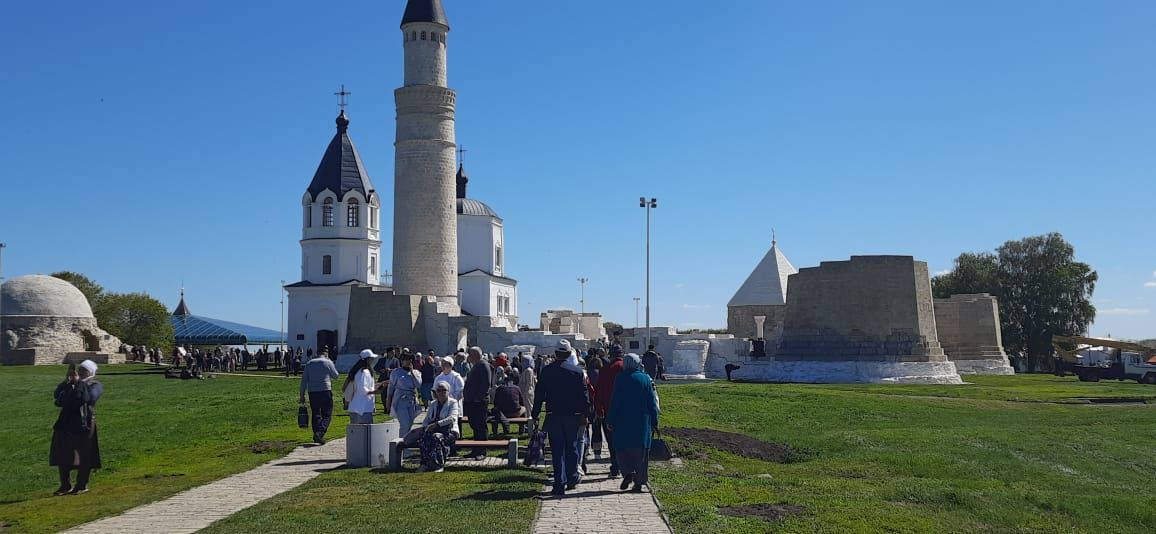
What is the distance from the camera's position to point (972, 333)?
163 feet

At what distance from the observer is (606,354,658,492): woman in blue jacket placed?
1059cm

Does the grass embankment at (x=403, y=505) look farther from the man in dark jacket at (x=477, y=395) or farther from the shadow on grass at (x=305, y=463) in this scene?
the man in dark jacket at (x=477, y=395)

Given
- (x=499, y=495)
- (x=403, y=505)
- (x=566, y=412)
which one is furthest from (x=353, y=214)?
(x=403, y=505)

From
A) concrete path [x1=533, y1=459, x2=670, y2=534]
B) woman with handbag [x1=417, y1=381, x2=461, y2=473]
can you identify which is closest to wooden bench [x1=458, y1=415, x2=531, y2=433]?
woman with handbag [x1=417, y1=381, x2=461, y2=473]

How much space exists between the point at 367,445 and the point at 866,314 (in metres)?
29.8

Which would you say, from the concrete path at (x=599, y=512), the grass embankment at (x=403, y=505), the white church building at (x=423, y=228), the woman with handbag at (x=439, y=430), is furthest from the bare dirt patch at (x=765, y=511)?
the white church building at (x=423, y=228)

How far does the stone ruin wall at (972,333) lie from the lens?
4934 centimetres

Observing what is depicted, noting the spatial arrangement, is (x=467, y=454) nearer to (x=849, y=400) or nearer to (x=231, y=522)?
(x=231, y=522)

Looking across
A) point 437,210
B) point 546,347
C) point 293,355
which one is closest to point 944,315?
point 546,347

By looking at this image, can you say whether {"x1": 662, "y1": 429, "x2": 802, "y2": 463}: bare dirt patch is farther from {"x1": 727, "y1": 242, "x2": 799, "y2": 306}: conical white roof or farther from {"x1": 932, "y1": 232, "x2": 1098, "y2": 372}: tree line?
{"x1": 932, "y1": 232, "x2": 1098, "y2": 372}: tree line

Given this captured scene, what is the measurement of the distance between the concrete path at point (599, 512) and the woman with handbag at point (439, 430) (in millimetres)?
1794

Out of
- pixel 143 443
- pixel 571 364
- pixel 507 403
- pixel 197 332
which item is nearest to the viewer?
pixel 571 364

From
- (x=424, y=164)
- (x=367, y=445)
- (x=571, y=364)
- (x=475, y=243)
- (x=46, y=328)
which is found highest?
(x=424, y=164)

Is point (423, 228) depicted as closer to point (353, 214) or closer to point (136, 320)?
point (353, 214)
